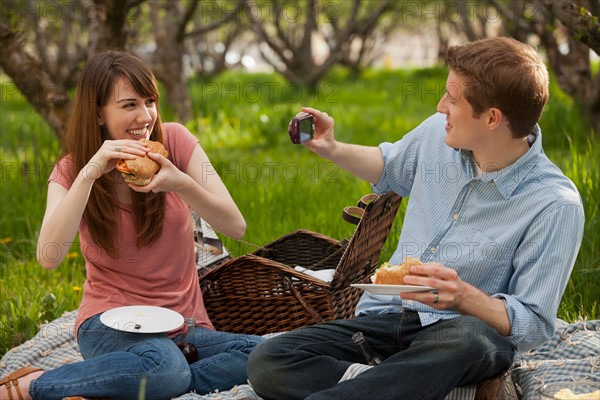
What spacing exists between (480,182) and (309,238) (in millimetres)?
1496

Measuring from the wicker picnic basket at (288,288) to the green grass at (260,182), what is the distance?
0.79 m

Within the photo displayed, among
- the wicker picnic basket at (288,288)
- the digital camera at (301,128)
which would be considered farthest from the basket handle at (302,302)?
the digital camera at (301,128)

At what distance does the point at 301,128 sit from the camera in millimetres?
3346

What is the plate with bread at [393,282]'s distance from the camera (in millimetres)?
2773

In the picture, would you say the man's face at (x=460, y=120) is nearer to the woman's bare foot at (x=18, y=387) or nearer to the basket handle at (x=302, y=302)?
the basket handle at (x=302, y=302)

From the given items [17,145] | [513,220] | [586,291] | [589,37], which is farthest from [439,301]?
[17,145]

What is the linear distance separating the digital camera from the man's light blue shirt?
0.44 m

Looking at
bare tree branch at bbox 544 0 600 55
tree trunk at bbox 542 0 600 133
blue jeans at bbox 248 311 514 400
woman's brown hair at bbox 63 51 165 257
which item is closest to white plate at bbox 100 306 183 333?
woman's brown hair at bbox 63 51 165 257

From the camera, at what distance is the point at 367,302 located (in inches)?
134

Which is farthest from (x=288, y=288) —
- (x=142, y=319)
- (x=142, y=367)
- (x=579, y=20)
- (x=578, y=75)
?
(x=578, y=75)

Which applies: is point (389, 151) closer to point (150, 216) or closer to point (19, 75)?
point (150, 216)

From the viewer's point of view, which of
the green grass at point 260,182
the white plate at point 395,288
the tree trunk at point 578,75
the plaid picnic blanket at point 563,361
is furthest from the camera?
the tree trunk at point 578,75

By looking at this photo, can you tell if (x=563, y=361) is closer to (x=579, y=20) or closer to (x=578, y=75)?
(x=579, y=20)

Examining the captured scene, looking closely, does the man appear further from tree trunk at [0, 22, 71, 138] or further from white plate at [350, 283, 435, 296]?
tree trunk at [0, 22, 71, 138]
